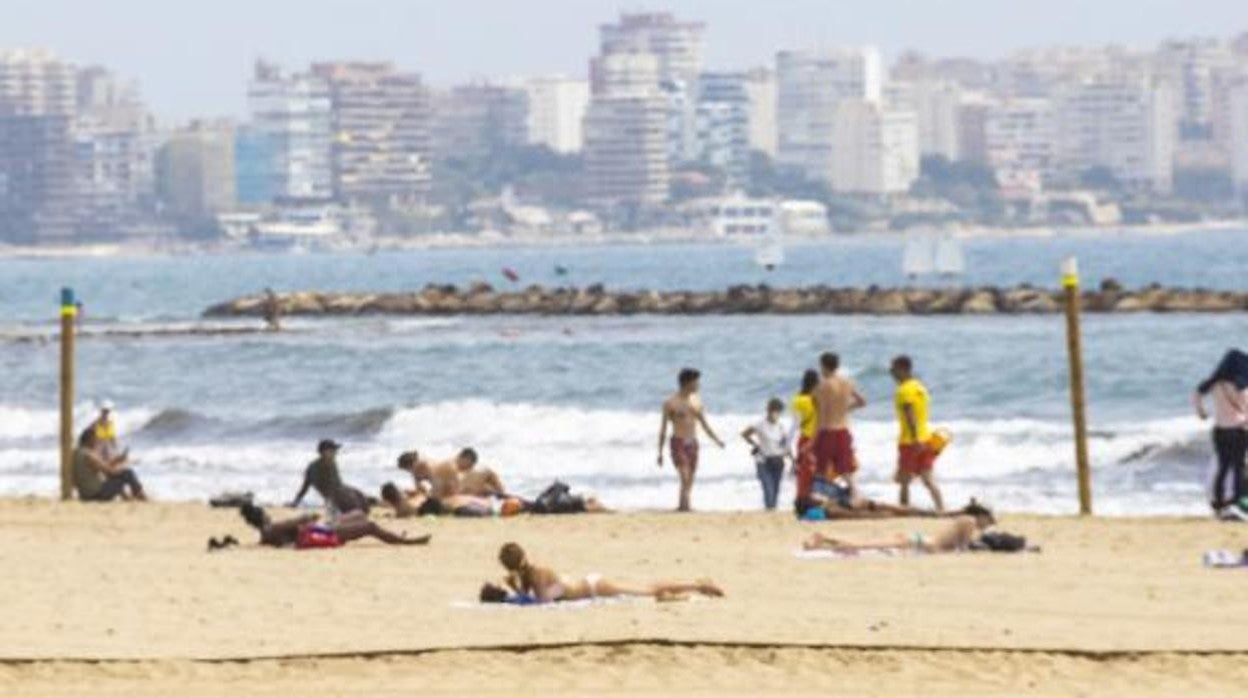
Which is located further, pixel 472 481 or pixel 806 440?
pixel 472 481

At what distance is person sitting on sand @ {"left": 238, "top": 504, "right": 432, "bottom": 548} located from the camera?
66.7 feet

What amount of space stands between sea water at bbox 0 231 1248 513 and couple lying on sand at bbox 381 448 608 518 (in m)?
3.26

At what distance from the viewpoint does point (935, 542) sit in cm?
1931

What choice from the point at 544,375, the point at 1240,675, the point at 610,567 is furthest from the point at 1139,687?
the point at 544,375

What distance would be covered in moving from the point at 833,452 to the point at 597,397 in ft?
80.9

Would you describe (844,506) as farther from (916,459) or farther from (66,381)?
(66,381)

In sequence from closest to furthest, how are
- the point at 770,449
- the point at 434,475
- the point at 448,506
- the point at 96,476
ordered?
1. the point at 448,506
2. the point at 434,475
3. the point at 770,449
4. the point at 96,476

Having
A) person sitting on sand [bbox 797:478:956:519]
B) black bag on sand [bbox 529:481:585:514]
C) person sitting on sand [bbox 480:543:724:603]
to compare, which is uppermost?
person sitting on sand [bbox 480:543:724:603]

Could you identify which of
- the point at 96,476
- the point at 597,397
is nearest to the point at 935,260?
the point at 597,397

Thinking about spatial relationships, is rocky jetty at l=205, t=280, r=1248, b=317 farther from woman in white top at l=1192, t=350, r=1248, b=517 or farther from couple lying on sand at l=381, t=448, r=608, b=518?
woman in white top at l=1192, t=350, r=1248, b=517

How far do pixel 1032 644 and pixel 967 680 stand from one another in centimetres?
77

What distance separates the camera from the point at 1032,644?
15.0m

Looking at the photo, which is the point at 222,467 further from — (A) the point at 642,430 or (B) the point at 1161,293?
(B) the point at 1161,293

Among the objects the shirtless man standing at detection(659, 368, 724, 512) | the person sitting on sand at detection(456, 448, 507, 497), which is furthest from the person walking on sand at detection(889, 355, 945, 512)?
the person sitting on sand at detection(456, 448, 507, 497)
